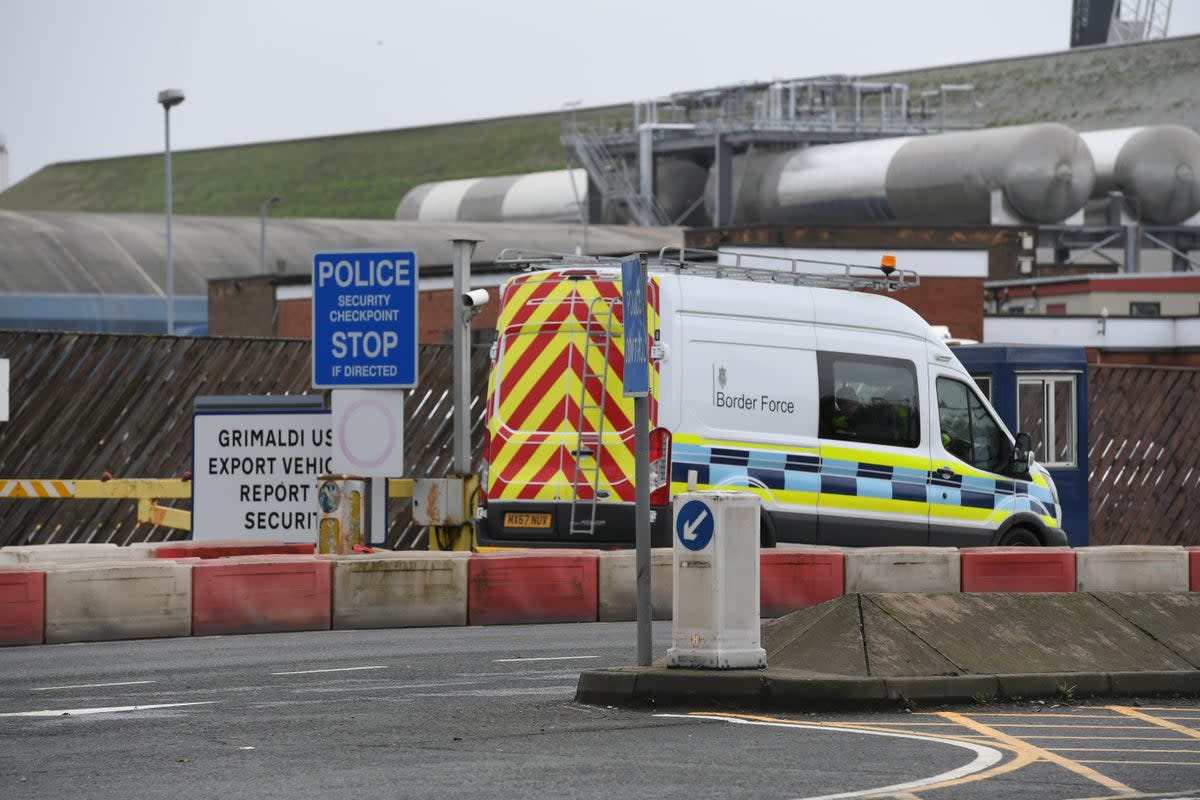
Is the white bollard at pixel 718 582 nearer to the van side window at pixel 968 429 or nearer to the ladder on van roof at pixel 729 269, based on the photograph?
the ladder on van roof at pixel 729 269

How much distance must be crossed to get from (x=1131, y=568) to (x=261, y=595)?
8.37 m

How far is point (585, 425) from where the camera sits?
17.2 meters

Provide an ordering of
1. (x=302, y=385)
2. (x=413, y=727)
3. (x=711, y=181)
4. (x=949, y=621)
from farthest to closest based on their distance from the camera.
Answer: (x=711, y=181) → (x=302, y=385) → (x=949, y=621) → (x=413, y=727)

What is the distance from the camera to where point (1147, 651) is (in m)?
12.2

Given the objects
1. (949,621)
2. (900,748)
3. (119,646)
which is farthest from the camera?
(119,646)

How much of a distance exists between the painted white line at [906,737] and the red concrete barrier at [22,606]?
20.3 feet

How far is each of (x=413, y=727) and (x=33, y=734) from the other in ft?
6.17

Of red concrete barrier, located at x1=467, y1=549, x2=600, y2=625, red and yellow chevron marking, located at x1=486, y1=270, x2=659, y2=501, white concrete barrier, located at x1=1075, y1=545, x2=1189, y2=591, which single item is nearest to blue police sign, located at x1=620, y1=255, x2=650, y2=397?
red and yellow chevron marking, located at x1=486, y1=270, x2=659, y2=501

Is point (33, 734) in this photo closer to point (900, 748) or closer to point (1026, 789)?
point (900, 748)

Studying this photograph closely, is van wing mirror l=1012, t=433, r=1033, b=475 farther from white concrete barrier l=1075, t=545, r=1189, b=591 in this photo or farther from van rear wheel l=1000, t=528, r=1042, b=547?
white concrete barrier l=1075, t=545, r=1189, b=591

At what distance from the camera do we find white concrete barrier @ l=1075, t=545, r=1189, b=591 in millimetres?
18594

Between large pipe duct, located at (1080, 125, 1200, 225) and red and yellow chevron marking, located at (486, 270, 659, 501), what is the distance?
51132mm

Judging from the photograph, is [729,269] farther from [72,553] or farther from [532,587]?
[72,553]

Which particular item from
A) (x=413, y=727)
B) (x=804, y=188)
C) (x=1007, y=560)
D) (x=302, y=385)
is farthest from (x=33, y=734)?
(x=804, y=188)
